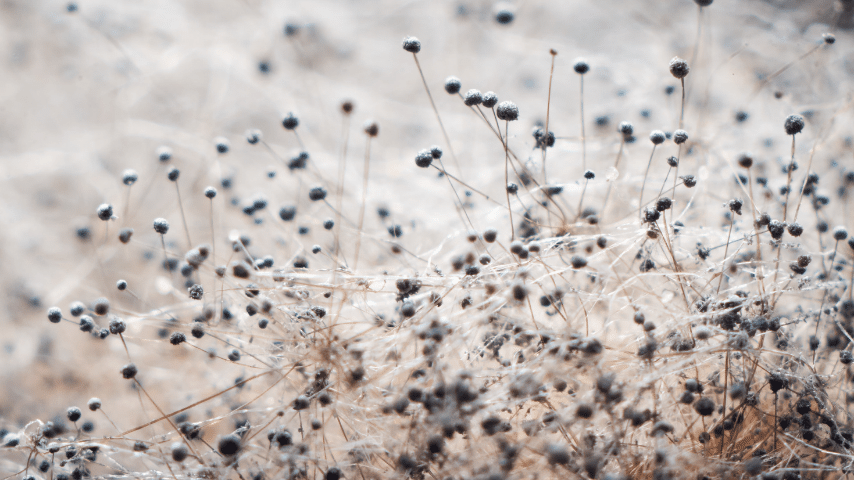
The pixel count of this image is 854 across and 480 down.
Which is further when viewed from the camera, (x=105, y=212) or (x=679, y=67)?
(x=105, y=212)

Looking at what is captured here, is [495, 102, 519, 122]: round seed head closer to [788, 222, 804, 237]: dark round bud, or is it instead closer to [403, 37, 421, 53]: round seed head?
[403, 37, 421, 53]: round seed head

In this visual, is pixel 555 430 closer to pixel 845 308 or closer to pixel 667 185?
pixel 667 185

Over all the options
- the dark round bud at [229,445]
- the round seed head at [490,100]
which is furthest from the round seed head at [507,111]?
the dark round bud at [229,445]

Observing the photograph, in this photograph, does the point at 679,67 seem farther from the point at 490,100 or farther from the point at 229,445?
the point at 229,445

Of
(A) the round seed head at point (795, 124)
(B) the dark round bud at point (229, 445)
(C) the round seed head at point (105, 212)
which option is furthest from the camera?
(C) the round seed head at point (105, 212)

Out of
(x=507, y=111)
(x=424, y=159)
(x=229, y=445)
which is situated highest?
(x=507, y=111)

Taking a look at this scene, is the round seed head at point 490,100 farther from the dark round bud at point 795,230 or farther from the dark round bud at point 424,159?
the dark round bud at point 795,230

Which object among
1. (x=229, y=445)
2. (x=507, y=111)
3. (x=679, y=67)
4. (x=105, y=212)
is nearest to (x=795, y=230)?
(x=679, y=67)

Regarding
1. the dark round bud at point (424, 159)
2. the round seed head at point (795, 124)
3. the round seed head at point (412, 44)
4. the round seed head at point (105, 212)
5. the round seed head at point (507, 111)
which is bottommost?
the round seed head at point (105, 212)

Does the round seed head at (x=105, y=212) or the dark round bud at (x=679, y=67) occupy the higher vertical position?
the dark round bud at (x=679, y=67)

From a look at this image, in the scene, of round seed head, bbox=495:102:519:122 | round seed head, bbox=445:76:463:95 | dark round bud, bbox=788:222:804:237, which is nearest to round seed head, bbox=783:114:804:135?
dark round bud, bbox=788:222:804:237

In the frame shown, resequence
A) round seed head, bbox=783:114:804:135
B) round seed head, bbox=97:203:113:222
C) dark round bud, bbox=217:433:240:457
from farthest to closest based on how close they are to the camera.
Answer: round seed head, bbox=97:203:113:222
round seed head, bbox=783:114:804:135
dark round bud, bbox=217:433:240:457
